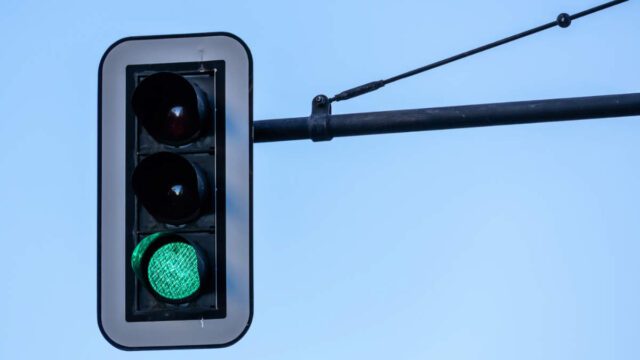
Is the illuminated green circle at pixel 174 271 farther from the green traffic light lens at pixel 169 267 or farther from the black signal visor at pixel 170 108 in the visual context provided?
the black signal visor at pixel 170 108

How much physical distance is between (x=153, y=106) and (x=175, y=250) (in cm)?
45

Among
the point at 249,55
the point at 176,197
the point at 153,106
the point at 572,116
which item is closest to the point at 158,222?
the point at 176,197

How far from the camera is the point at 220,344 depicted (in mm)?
3814

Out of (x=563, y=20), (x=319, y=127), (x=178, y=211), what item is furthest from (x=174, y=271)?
(x=563, y=20)

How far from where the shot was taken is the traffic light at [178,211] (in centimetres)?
381

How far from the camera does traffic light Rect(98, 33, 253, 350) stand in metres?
3.81

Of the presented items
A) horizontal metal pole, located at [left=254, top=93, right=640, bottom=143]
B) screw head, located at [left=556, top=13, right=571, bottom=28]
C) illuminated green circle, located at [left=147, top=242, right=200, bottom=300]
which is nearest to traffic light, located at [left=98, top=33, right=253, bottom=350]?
illuminated green circle, located at [left=147, top=242, right=200, bottom=300]

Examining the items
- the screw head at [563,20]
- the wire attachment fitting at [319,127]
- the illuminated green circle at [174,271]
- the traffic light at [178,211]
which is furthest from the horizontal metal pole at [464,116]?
the illuminated green circle at [174,271]

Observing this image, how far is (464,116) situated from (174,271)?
4.69 feet

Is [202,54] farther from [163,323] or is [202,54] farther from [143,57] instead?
[163,323]

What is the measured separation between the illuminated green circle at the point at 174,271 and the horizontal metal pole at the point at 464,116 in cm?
101

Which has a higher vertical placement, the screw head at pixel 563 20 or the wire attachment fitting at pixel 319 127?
the screw head at pixel 563 20

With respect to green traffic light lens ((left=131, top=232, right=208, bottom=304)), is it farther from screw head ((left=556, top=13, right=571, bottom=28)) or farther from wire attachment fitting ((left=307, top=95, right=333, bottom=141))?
screw head ((left=556, top=13, right=571, bottom=28))

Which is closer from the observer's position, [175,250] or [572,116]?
[175,250]
